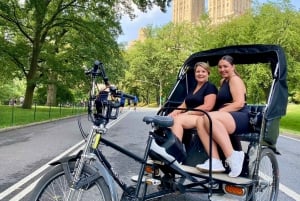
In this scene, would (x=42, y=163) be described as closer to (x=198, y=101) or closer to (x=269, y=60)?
(x=198, y=101)

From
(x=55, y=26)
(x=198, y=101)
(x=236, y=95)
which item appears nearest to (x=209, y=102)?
(x=198, y=101)

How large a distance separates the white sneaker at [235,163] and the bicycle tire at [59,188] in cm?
153

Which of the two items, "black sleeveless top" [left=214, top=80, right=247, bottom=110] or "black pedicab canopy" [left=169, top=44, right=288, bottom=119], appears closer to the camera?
"black pedicab canopy" [left=169, top=44, right=288, bottom=119]

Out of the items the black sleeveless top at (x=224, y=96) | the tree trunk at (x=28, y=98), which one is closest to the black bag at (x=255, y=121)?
the black sleeveless top at (x=224, y=96)

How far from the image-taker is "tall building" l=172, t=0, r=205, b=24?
139 metres

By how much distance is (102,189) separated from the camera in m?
3.58

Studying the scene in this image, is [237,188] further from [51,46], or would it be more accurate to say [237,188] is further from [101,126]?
[51,46]

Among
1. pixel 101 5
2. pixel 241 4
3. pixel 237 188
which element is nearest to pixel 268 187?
pixel 237 188

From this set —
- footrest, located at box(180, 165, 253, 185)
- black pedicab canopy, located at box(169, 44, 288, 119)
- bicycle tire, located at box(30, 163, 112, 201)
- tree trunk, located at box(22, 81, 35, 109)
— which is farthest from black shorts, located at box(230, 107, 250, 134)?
tree trunk, located at box(22, 81, 35, 109)

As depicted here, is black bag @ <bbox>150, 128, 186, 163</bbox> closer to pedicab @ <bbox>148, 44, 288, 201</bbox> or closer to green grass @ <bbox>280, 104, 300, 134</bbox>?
pedicab @ <bbox>148, 44, 288, 201</bbox>

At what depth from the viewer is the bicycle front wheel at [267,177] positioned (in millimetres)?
4895

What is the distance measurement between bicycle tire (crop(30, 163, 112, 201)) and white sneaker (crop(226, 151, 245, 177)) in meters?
1.53

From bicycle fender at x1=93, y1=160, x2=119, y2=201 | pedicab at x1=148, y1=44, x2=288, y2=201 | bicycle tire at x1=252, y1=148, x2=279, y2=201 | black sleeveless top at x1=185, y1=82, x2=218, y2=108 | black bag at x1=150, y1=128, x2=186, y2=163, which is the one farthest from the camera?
black sleeveless top at x1=185, y1=82, x2=218, y2=108

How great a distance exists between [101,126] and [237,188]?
1.59 meters
